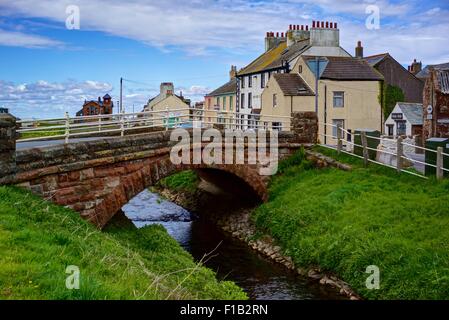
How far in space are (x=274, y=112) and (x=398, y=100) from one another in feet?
35.6

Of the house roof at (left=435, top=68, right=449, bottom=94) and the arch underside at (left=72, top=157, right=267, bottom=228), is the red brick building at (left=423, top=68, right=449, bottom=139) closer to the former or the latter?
the house roof at (left=435, top=68, right=449, bottom=94)

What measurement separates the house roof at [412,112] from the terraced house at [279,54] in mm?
7251

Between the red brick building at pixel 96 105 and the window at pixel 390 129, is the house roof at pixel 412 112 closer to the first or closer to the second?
the window at pixel 390 129

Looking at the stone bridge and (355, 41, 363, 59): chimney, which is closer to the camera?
the stone bridge

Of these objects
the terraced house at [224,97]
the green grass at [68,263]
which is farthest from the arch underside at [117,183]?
the terraced house at [224,97]

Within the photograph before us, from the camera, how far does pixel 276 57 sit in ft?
179

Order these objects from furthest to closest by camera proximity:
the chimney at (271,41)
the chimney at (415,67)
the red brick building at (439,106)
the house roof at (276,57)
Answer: the chimney at (415,67) < the chimney at (271,41) < the house roof at (276,57) < the red brick building at (439,106)

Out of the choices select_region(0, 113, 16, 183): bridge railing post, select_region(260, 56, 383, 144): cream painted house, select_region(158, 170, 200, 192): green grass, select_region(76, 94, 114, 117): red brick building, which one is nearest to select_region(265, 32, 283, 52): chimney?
select_region(260, 56, 383, 144): cream painted house

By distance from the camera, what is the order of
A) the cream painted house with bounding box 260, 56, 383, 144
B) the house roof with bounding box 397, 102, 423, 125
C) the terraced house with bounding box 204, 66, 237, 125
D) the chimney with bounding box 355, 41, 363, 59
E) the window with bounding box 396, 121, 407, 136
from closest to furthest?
the house roof with bounding box 397, 102, 423, 125 < the cream painted house with bounding box 260, 56, 383, 144 < the window with bounding box 396, 121, 407, 136 < the chimney with bounding box 355, 41, 363, 59 < the terraced house with bounding box 204, 66, 237, 125

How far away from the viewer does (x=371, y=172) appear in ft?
71.4

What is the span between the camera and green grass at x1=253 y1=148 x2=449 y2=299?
44.3 ft

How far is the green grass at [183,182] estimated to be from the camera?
113ft

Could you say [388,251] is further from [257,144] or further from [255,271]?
[257,144]
